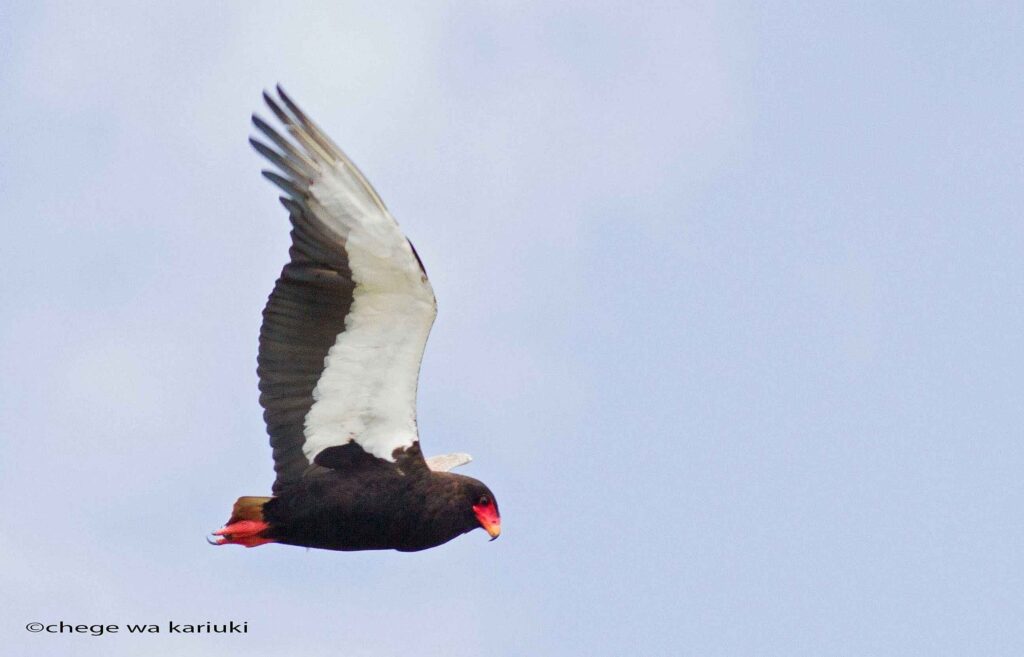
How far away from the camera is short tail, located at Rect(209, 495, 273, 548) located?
2391 cm

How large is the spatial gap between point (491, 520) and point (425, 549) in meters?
0.75

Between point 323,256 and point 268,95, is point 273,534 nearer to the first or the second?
point 323,256

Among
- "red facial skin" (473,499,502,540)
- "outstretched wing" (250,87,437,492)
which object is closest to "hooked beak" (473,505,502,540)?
"red facial skin" (473,499,502,540)

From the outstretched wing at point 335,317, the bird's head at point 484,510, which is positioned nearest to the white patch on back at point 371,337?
the outstretched wing at point 335,317

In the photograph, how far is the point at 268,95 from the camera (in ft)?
77.4

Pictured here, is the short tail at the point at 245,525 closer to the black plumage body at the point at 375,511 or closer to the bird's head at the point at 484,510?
the black plumage body at the point at 375,511

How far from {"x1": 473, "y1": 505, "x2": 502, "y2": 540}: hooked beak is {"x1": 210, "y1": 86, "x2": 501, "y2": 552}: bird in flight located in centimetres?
1

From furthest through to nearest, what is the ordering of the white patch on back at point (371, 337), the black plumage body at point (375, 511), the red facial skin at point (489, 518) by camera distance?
the red facial skin at point (489, 518), the black plumage body at point (375, 511), the white patch on back at point (371, 337)

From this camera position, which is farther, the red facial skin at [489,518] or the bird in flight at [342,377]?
the red facial skin at [489,518]

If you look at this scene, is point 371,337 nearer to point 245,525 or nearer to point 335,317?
point 335,317

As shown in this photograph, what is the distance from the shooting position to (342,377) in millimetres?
24406

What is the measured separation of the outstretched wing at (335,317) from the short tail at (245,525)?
0.51m

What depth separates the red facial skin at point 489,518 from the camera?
24156 mm

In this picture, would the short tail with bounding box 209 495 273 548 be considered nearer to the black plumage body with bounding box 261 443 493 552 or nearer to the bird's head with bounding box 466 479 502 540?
the black plumage body with bounding box 261 443 493 552
